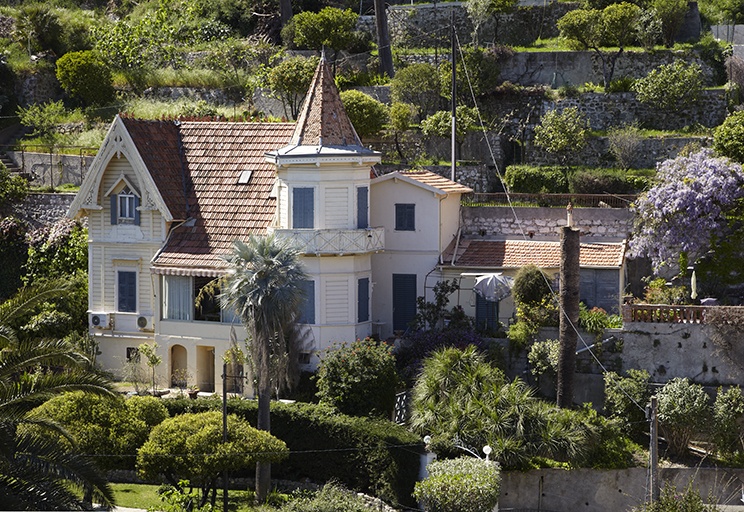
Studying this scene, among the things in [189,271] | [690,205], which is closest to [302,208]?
[189,271]

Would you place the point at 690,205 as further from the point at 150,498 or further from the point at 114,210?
the point at 114,210

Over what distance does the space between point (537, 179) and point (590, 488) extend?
15353 mm

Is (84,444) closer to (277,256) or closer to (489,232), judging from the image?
(277,256)

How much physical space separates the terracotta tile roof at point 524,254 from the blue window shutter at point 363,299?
10.0 feet

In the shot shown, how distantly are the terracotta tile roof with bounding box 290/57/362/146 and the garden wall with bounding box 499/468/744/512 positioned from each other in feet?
42.0

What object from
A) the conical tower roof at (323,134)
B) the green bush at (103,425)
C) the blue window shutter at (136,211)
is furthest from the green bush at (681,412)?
the blue window shutter at (136,211)

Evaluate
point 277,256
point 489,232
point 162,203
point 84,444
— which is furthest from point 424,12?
point 84,444

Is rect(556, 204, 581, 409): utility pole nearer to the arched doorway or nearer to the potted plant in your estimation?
the potted plant

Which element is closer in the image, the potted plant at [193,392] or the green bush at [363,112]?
the potted plant at [193,392]

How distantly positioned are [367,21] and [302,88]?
1152 centimetres

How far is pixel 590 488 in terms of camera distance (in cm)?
2855

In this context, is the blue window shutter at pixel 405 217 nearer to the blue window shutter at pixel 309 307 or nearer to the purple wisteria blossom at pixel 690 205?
the blue window shutter at pixel 309 307

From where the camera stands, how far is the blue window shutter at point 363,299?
33.2 metres

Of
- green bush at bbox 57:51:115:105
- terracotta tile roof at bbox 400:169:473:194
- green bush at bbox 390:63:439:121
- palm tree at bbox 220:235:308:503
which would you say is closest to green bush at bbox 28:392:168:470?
palm tree at bbox 220:235:308:503
